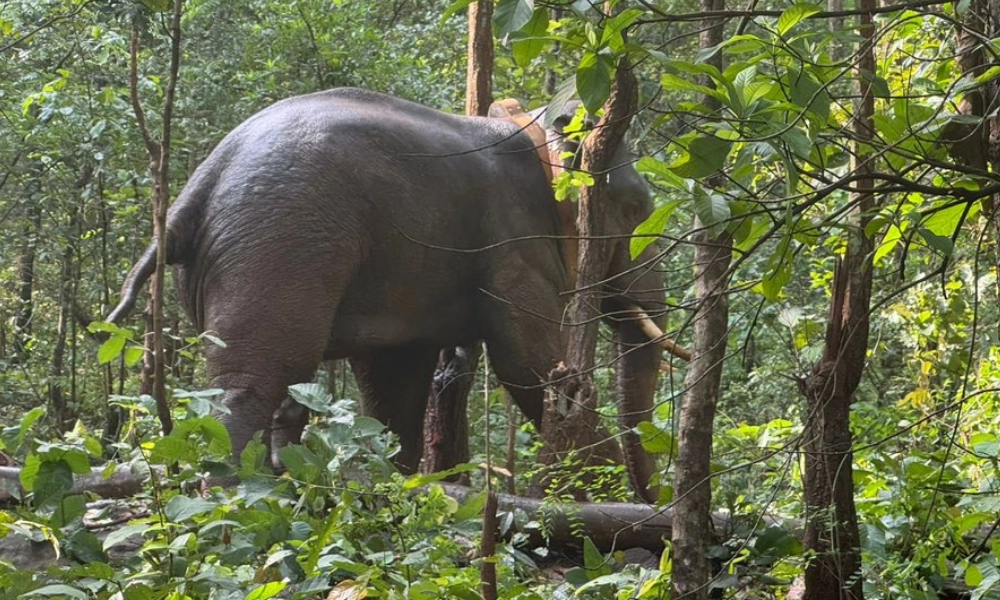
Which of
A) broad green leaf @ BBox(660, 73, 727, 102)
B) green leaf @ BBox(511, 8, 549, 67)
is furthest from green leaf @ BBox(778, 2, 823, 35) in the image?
green leaf @ BBox(511, 8, 549, 67)

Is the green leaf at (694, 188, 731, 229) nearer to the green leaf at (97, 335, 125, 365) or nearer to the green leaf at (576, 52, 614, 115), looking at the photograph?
the green leaf at (576, 52, 614, 115)

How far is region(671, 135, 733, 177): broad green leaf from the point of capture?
217 centimetres

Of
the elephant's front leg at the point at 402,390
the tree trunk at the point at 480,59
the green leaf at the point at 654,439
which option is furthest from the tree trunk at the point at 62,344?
the green leaf at the point at 654,439

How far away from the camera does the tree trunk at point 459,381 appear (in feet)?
22.0

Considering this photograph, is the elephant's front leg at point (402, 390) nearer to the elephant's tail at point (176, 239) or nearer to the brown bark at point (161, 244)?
the elephant's tail at point (176, 239)

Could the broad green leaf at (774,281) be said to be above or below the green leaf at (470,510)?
above

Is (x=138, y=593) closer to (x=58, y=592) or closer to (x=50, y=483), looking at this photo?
(x=58, y=592)

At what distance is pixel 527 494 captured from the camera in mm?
5145

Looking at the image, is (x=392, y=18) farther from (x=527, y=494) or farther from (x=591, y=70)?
(x=591, y=70)

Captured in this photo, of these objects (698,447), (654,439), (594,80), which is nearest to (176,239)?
(654,439)

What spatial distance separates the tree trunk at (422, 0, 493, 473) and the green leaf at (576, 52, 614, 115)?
4.27 metres

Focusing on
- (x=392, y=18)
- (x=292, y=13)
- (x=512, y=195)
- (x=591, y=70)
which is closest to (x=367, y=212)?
(x=512, y=195)

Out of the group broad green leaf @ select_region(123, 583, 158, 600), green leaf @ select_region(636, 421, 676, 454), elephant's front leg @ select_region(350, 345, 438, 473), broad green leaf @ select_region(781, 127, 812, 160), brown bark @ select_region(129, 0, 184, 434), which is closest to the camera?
broad green leaf @ select_region(781, 127, 812, 160)

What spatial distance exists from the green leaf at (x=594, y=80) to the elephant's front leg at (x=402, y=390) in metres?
4.74
